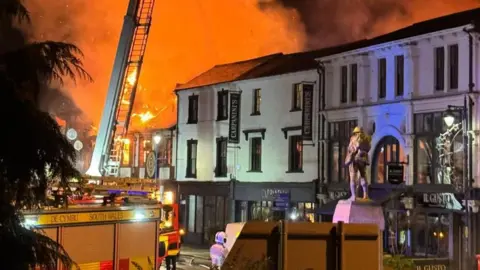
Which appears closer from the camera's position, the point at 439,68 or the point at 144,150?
the point at 439,68

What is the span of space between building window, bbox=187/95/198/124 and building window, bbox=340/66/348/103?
12198 mm

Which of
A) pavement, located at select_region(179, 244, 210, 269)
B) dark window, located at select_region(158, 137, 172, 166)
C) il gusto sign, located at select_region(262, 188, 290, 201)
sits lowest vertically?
pavement, located at select_region(179, 244, 210, 269)

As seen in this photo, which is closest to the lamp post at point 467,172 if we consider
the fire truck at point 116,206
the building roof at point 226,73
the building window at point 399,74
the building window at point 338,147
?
the building window at point 399,74

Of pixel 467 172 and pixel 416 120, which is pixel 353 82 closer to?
pixel 416 120

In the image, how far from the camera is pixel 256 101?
38.3m

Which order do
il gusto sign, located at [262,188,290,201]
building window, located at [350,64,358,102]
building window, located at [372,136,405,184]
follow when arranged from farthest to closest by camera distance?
il gusto sign, located at [262,188,290,201]
building window, located at [350,64,358,102]
building window, located at [372,136,405,184]

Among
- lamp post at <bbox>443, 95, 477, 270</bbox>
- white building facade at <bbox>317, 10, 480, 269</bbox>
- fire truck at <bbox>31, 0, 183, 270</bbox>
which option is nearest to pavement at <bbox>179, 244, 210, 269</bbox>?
white building facade at <bbox>317, 10, 480, 269</bbox>

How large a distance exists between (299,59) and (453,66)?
39.3ft

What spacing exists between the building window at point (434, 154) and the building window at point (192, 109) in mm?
17124

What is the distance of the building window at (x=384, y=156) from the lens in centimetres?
2961

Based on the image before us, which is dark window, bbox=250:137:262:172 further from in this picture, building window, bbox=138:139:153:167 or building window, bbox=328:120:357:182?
building window, bbox=138:139:153:167

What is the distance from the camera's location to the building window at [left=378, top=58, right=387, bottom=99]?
30328 millimetres

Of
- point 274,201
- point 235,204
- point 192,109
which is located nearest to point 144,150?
point 192,109

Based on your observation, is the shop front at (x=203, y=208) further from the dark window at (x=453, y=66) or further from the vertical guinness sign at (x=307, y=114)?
the dark window at (x=453, y=66)
